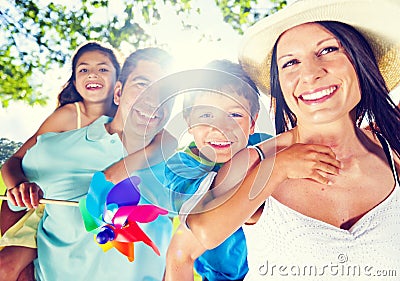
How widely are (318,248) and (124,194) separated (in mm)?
586

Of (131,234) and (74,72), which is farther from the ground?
(74,72)

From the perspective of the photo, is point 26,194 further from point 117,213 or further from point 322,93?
point 322,93

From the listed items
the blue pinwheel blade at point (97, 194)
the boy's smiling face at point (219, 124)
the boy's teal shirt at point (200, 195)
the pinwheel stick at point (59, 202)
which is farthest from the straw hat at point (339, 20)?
the pinwheel stick at point (59, 202)

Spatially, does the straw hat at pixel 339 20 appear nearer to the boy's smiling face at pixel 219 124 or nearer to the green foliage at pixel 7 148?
the boy's smiling face at pixel 219 124

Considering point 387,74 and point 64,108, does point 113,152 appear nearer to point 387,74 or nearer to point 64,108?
point 64,108

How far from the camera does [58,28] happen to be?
186 centimetres

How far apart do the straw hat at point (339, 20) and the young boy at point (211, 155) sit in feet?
0.31

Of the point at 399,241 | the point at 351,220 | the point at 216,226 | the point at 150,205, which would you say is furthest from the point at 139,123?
the point at 399,241

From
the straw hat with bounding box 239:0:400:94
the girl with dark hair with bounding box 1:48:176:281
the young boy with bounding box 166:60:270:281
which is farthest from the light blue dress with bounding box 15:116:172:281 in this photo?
the straw hat with bounding box 239:0:400:94

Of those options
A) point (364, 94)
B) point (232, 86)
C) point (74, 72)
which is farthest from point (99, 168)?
point (364, 94)

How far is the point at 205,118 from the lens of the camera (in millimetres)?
1660

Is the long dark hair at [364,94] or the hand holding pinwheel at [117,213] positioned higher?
the long dark hair at [364,94]

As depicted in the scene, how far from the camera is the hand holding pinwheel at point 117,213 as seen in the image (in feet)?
5.48

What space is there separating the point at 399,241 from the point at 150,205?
732 millimetres
